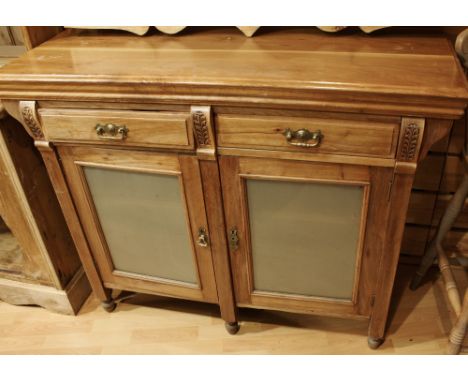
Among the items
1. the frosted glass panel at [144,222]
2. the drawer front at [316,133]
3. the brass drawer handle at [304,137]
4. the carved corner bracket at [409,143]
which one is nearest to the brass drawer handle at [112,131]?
the frosted glass panel at [144,222]

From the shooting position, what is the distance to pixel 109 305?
5.20 ft

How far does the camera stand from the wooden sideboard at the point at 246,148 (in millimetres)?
983

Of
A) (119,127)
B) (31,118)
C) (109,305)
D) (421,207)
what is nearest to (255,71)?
(119,127)

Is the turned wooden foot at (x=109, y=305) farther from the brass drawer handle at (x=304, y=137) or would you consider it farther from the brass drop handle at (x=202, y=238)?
the brass drawer handle at (x=304, y=137)

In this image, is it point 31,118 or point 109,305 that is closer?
point 31,118

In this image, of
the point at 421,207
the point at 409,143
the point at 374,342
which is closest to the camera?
the point at 409,143

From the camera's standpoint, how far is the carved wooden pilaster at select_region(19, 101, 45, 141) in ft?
3.76

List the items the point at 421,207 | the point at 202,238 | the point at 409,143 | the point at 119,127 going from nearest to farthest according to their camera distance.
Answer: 1. the point at 409,143
2. the point at 119,127
3. the point at 202,238
4. the point at 421,207

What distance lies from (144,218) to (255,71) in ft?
1.82

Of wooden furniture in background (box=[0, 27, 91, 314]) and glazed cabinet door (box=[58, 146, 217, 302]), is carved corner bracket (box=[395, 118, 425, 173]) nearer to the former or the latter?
glazed cabinet door (box=[58, 146, 217, 302])

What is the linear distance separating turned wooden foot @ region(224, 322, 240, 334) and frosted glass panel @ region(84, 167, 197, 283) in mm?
203

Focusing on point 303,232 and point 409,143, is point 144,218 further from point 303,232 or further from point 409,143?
point 409,143
